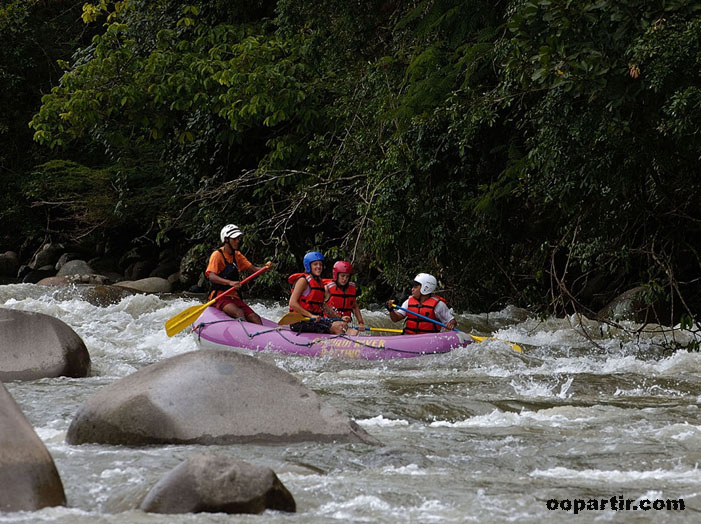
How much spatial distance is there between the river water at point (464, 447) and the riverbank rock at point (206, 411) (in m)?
0.10

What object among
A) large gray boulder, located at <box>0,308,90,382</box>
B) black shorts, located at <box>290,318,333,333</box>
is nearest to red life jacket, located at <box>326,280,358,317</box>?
black shorts, located at <box>290,318,333,333</box>

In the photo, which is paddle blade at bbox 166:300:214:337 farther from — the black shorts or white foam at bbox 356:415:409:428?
white foam at bbox 356:415:409:428

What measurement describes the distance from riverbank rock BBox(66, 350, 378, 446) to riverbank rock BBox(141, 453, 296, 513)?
3.64 feet

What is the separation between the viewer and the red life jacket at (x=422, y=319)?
955 cm

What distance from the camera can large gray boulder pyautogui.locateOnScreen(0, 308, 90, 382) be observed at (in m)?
7.19

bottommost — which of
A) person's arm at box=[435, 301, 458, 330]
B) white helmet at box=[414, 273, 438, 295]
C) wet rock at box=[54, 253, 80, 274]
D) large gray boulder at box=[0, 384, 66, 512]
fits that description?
wet rock at box=[54, 253, 80, 274]

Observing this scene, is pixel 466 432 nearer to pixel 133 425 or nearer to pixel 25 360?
pixel 133 425

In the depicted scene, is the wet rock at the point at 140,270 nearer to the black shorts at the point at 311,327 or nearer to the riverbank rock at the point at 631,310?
the riverbank rock at the point at 631,310

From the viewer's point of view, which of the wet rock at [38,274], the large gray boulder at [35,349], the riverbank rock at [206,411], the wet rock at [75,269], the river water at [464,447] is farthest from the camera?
the wet rock at [38,274]

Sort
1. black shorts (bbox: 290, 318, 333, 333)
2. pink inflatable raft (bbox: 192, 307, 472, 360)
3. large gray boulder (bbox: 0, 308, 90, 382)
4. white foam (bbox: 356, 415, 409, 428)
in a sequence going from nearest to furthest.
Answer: white foam (bbox: 356, 415, 409, 428)
large gray boulder (bbox: 0, 308, 90, 382)
pink inflatable raft (bbox: 192, 307, 472, 360)
black shorts (bbox: 290, 318, 333, 333)

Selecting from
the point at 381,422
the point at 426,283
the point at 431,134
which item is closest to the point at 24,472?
the point at 381,422

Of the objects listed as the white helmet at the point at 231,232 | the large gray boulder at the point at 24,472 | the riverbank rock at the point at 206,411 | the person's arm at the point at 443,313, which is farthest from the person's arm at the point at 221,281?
the large gray boulder at the point at 24,472

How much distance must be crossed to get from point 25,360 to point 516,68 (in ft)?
14.6

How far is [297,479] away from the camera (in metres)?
4.30
